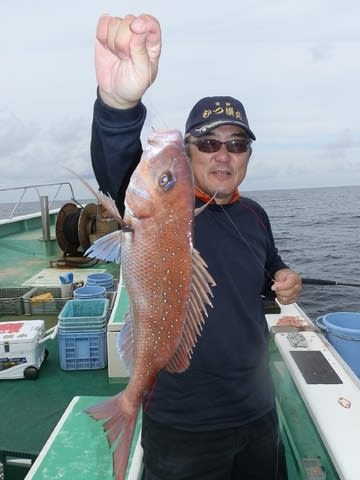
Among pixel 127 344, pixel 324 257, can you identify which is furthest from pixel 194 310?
pixel 324 257

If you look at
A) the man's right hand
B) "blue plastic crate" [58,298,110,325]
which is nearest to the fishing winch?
"blue plastic crate" [58,298,110,325]

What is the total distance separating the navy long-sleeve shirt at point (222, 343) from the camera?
2230 mm

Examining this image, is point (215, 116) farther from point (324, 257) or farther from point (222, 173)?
point (324, 257)

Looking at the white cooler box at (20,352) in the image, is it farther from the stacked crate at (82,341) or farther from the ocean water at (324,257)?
the ocean water at (324,257)

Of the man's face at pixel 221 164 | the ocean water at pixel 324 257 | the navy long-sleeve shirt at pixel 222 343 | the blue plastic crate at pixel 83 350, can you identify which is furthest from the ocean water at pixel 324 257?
the man's face at pixel 221 164

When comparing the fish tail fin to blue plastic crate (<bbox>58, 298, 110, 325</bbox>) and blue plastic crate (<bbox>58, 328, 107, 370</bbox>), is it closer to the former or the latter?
blue plastic crate (<bbox>58, 328, 107, 370</bbox>)

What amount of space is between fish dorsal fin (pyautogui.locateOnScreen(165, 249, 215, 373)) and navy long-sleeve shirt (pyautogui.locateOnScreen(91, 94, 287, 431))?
45 centimetres

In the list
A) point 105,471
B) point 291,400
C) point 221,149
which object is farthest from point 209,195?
point 291,400

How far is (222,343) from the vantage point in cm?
230

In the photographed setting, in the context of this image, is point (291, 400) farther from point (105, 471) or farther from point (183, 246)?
point (183, 246)

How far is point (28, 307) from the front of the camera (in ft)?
23.0

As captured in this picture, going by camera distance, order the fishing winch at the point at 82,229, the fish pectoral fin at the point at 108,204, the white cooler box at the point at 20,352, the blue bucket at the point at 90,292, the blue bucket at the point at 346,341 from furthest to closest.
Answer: the fishing winch at the point at 82,229, the blue bucket at the point at 90,292, the white cooler box at the point at 20,352, the blue bucket at the point at 346,341, the fish pectoral fin at the point at 108,204

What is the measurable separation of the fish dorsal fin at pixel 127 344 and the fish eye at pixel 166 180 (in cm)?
60

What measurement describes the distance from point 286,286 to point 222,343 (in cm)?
47
